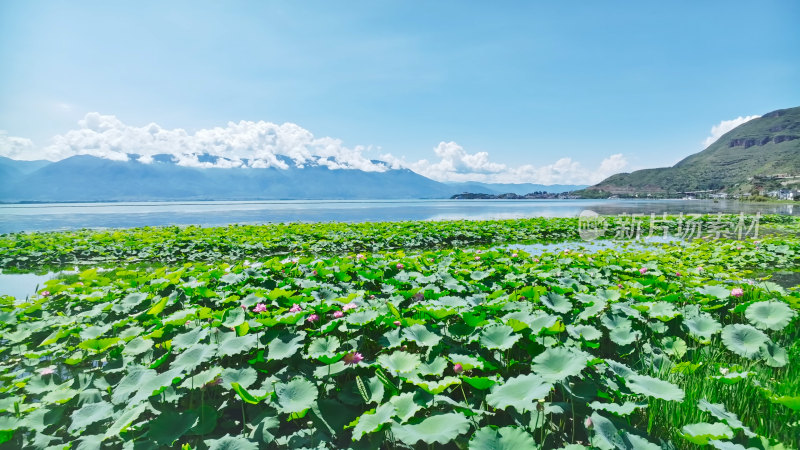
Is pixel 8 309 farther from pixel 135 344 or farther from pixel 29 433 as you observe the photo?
pixel 29 433

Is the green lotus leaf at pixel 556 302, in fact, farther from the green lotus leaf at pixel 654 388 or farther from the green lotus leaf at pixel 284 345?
the green lotus leaf at pixel 284 345

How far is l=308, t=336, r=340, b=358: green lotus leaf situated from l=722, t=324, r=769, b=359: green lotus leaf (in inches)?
139

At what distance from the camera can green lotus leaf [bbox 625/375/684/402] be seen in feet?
6.97

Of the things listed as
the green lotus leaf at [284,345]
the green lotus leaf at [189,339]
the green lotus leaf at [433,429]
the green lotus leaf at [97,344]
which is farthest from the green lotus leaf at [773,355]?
the green lotus leaf at [97,344]

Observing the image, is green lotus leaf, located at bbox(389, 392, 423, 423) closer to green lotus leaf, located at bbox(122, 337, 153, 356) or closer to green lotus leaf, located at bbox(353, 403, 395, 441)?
green lotus leaf, located at bbox(353, 403, 395, 441)

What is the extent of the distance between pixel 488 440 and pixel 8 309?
6670 mm

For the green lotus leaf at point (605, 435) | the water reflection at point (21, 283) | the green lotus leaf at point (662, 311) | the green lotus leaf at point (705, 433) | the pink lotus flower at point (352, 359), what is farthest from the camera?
the water reflection at point (21, 283)

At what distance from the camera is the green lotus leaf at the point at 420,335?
300 centimetres

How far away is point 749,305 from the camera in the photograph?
382 cm

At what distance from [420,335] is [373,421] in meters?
1.11

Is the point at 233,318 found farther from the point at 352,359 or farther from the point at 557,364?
the point at 557,364

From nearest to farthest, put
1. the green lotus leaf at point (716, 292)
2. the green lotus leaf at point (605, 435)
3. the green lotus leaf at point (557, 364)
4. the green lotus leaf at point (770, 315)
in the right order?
the green lotus leaf at point (605, 435) < the green lotus leaf at point (557, 364) < the green lotus leaf at point (770, 315) < the green lotus leaf at point (716, 292)

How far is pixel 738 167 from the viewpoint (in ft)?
372

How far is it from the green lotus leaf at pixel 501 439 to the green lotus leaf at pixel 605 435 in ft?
1.47
